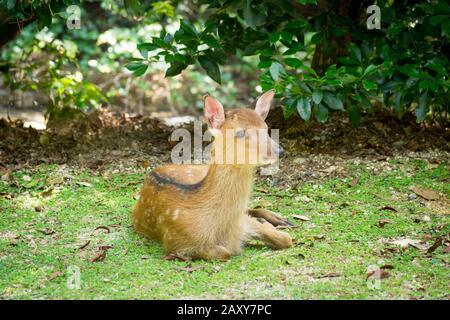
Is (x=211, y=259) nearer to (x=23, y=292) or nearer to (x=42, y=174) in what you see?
(x=23, y=292)

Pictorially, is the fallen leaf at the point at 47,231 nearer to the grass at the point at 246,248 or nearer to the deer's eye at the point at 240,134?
the grass at the point at 246,248

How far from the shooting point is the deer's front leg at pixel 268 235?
534cm

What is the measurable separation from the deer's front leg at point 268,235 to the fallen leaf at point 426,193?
5.32 feet

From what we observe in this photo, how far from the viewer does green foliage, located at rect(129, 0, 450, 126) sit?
643 centimetres

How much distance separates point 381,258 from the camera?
5004 mm

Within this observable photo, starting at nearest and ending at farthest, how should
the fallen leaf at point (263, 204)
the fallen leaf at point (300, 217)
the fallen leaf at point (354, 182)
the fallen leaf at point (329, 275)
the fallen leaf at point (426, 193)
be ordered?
the fallen leaf at point (329, 275), the fallen leaf at point (300, 217), the fallen leaf at point (426, 193), the fallen leaf at point (263, 204), the fallen leaf at point (354, 182)

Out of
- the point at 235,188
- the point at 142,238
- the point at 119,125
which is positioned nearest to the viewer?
the point at 235,188

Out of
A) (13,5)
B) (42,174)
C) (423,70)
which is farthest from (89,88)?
(423,70)

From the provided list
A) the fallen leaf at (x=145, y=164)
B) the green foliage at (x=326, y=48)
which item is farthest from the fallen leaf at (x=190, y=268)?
the fallen leaf at (x=145, y=164)

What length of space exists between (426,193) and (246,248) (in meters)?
1.88

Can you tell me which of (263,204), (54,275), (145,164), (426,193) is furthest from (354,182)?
(54,275)

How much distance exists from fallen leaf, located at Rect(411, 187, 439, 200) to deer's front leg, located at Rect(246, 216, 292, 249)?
162cm

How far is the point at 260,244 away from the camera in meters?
5.61

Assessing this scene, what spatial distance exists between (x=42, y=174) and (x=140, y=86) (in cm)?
584
